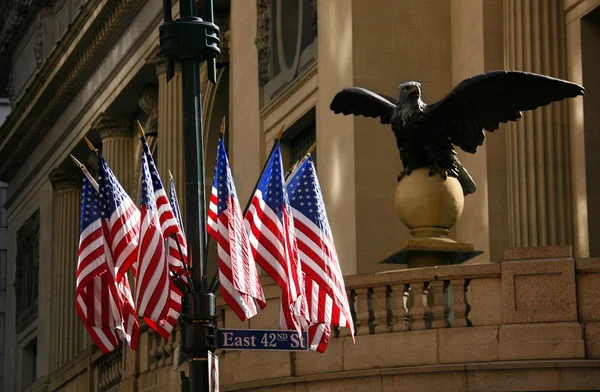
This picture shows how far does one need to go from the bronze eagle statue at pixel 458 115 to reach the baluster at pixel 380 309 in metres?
1.83

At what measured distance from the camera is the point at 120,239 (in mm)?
18531

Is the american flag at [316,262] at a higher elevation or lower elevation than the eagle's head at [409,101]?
lower

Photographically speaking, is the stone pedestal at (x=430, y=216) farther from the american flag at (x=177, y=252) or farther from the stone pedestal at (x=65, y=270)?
the stone pedestal at (x=65, y=270)

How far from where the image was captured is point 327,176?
97.4 feet

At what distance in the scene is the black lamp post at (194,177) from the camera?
16375mm

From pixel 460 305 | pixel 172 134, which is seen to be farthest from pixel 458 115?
pixel 172 134

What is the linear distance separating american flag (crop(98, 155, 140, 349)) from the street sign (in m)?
1.82

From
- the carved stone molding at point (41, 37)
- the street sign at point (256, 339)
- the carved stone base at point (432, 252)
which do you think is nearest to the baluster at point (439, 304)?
the carved stone base at point (432, 252)

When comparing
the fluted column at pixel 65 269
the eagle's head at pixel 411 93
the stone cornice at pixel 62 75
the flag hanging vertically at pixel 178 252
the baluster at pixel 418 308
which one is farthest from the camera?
the fluted column at pixel 65 269

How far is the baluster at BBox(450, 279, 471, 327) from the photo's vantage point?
1922 centimetres

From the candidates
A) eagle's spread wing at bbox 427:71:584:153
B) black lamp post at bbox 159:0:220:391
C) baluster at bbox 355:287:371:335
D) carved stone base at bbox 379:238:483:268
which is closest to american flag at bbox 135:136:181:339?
black lamp post at bbox 159:0:220:391

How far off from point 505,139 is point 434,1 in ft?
11.7

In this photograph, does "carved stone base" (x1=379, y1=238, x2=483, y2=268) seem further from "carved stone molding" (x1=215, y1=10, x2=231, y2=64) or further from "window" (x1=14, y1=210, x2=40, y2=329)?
"window" (x1=14, y1=210, x2=40, y2=329)

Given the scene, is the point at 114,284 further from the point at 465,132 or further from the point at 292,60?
the point at 292,60
